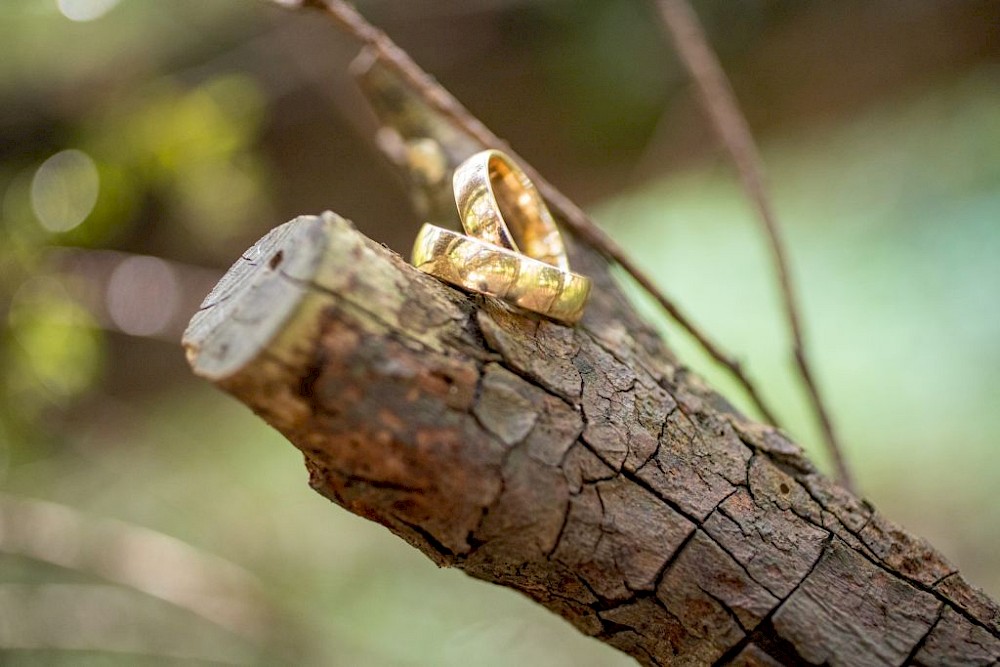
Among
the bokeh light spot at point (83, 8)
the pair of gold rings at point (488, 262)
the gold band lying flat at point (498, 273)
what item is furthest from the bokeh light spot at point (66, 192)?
the gold band lying flat at point (498, 273)

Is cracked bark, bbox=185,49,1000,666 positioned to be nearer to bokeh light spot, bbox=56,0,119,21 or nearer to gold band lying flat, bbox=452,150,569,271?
gold band lying flat, bbox=452,150,569,271

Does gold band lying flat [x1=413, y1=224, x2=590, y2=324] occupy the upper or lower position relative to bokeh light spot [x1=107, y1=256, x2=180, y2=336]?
upper

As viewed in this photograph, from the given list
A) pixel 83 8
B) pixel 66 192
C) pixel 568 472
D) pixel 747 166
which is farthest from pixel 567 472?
pixel 83 8

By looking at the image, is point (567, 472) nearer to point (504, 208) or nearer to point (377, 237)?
point (504, 208)

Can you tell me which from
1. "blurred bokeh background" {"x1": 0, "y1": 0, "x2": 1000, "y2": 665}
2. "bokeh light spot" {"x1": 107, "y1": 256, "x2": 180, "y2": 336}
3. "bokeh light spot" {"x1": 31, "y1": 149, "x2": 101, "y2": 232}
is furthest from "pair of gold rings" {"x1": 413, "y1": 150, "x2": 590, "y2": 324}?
"bokeh light spot" {"x1": 31, "y1": 149, "x2": 101, "y2": 232}

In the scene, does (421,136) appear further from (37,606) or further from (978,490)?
(37,606)

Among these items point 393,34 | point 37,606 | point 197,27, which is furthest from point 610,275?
point 197,27
